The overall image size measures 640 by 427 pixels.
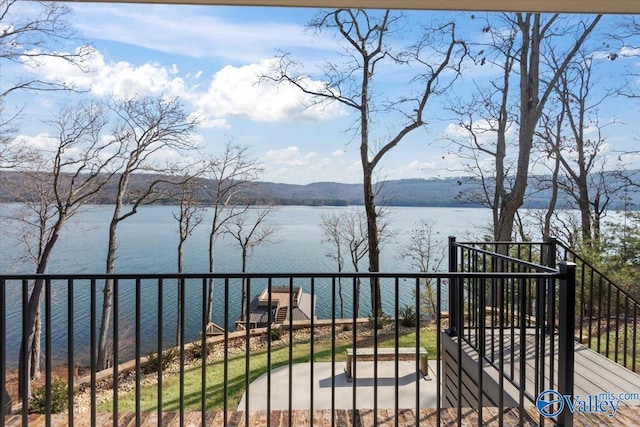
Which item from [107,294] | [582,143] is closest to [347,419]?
[107,294]

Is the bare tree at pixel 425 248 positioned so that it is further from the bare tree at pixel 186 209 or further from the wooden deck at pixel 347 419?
the wooden deck at pixel 347 419

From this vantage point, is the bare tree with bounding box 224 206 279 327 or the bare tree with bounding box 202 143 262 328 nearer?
the bare tree with bounding box 202 143 262 328

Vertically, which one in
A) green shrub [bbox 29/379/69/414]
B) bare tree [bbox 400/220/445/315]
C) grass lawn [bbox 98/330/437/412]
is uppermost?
bare tree [bbox 400/220/445/315]

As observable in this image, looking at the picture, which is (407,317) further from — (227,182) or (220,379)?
(227,182)

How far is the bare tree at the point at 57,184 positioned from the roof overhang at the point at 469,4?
4.48m

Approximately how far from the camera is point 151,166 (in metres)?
6.75

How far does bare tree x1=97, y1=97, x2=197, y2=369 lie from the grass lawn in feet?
6.98

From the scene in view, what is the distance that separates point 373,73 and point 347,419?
17.9ft

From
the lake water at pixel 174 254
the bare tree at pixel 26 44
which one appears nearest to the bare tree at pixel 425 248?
the lake water at pixel 174 254

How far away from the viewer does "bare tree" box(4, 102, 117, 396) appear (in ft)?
19.6

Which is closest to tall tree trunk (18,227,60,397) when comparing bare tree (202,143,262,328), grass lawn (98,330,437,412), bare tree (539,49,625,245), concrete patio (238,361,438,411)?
grass lawn (98,330,437,412)

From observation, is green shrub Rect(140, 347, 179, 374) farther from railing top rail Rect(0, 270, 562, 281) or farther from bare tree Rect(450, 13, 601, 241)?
bare tree Rect(450, 13, 601, 241)

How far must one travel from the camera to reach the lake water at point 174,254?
6215 millimetres

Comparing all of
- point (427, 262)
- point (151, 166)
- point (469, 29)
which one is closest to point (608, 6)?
point (469, 29)
